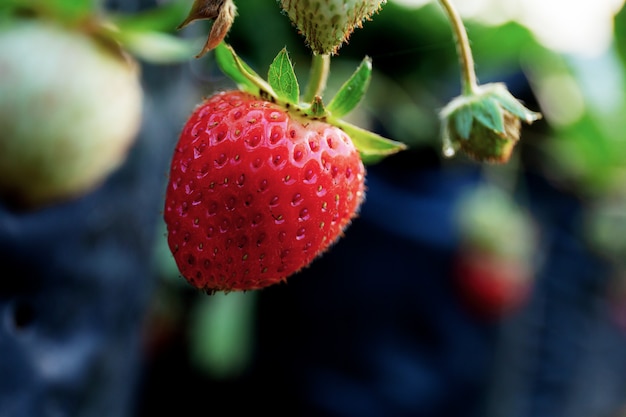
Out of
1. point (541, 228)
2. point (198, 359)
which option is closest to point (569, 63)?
point (541, 228)

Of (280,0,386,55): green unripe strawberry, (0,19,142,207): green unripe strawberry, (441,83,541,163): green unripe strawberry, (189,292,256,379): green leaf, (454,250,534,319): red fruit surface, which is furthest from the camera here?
(454,250,534,319): red fruit surface

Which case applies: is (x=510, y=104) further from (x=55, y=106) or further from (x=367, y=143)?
(x=55, y=106)

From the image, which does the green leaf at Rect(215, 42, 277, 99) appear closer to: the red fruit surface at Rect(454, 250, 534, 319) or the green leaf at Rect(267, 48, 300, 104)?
the green leaf at Rect(267, 48, 300, 104)

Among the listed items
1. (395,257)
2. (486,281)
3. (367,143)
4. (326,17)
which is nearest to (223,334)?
(395,257)

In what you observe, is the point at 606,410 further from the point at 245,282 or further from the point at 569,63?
the point at 245,282

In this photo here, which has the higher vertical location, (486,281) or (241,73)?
(241,73)

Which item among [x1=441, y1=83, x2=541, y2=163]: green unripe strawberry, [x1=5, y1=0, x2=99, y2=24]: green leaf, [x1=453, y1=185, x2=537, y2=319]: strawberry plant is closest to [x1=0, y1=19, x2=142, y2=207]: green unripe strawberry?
[x1=5, y1=0, x2=99, y2=24]: green leaf
